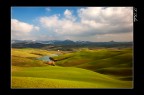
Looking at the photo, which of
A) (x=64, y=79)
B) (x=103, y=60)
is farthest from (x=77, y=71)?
(x=103, y=60)

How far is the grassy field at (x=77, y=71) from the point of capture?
16062mm

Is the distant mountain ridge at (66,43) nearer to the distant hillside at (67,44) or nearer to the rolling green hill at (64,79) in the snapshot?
the distant hillside at (67,44)

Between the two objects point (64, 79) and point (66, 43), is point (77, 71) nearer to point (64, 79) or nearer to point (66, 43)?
point (64, 79)

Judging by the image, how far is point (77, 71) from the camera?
52.7ft

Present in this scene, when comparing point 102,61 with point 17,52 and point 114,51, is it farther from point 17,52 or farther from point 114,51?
point 17,52

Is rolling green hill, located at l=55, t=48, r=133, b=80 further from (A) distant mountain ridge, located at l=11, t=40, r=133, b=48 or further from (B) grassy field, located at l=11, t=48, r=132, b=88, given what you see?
(A) distant mountain ridge, located at l=11, t=40, r=133, b=48

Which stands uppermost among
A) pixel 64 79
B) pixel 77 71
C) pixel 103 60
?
pixel 103 60

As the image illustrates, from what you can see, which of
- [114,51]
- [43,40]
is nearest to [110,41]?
[114,51]

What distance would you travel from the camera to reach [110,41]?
637 inches

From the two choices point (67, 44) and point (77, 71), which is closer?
point (77, 71)

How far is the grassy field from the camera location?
16.1 meters

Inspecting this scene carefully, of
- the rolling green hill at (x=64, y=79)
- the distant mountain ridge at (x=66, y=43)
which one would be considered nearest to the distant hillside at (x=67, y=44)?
the distant mountain ridge at (x=66, y=43)

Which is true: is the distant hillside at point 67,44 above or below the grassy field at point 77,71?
above

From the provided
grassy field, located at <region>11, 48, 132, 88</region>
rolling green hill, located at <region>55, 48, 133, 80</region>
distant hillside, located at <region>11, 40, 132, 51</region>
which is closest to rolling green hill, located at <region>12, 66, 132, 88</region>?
A: grassy field, located at <region>11, 48, 132, 88</region>
